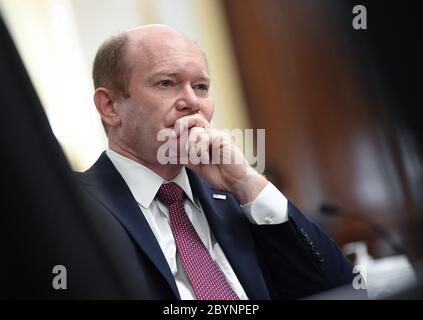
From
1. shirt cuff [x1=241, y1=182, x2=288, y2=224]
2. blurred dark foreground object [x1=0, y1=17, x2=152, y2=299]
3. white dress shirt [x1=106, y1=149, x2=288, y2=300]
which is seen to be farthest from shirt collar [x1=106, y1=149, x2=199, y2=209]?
blurred dark foreground object [x1=0, y1=17, x2=152, y2=299]

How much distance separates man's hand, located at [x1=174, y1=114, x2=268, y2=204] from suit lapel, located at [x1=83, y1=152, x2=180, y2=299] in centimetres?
17

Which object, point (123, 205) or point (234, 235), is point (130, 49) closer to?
point (123, 205)

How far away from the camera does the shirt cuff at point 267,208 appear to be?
1.08m

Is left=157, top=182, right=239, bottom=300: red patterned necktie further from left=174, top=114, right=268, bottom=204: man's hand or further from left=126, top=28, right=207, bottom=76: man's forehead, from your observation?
left=126, top=28, right=207, bottom=76: man's forehead

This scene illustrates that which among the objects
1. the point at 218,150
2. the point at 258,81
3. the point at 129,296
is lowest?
the point at 129,296

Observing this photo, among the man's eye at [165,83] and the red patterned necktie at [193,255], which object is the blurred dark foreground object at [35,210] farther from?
the man's eye at [165,83]

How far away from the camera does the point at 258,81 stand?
1664mm

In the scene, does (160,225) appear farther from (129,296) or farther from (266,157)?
(266,157)

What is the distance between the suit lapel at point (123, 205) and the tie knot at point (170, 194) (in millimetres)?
81

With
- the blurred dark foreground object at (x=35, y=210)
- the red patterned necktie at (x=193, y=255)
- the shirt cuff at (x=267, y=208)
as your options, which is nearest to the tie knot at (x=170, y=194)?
the red patterned necktie at (x=193, y=255)

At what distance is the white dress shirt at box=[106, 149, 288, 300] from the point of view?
3.29 feet

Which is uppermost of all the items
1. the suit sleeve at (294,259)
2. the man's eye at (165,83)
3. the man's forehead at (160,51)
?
the man's forehead at (160,51)
